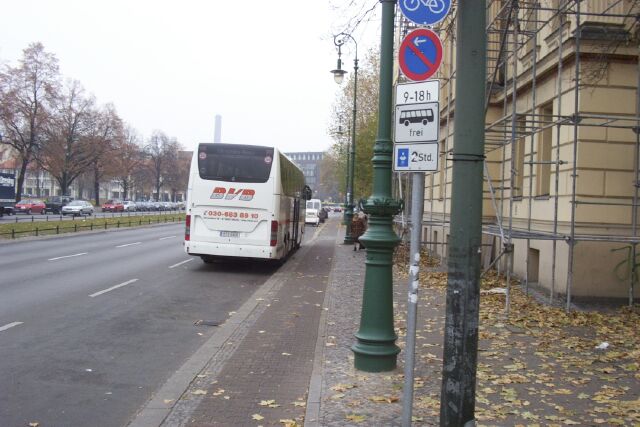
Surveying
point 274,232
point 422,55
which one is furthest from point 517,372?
point 274,232

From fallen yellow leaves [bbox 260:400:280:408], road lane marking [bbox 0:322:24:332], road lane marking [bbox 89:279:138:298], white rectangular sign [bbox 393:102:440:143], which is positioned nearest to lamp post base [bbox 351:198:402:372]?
fallen yellow leaves [bbox 260:400:280:408]

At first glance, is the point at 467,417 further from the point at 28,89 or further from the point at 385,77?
the point at 28,89

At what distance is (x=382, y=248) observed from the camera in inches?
246

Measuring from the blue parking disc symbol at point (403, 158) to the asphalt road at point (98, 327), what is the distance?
10.2 feet

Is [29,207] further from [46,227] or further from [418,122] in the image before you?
[418,122]

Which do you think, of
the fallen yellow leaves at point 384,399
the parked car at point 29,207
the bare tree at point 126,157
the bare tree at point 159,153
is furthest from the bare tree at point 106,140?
the fallen yellow leaves at point 384,399

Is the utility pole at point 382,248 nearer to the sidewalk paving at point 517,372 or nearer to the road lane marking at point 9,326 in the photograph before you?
the sidewalk paving at point 517,372

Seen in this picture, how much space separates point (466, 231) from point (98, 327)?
6.26 m

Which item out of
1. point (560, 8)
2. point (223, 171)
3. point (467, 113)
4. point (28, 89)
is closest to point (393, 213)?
point (467, 113)

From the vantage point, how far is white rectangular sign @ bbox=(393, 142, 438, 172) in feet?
14.3

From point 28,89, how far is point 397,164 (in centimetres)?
5971

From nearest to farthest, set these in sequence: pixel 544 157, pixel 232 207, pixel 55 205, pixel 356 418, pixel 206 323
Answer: pixel 356 418 < pixel 206 323 < pixel 544 157 < pixel 232 207 < pixel 55 205

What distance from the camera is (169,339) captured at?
8039 millimetres

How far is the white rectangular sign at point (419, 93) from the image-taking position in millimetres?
4414
